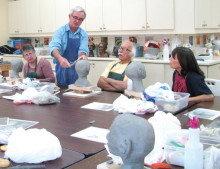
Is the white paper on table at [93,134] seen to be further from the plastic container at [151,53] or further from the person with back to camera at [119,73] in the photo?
the plastic container at [151,53]

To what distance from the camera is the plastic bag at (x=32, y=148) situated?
1.29 metres

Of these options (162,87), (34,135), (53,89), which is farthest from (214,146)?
(53,89)

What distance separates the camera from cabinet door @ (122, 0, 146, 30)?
16.0 ft

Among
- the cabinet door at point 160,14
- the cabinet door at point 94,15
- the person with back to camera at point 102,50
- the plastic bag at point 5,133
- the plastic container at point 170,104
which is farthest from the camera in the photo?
the person with back to camera at point 102,50

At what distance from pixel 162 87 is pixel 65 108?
757 mm

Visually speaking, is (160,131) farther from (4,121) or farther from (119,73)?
(119,73)

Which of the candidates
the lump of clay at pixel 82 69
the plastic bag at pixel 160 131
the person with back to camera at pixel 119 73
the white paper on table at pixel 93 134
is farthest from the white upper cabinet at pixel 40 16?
the plastic bag at pixel 160 131

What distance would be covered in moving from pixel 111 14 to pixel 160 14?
0.97 m

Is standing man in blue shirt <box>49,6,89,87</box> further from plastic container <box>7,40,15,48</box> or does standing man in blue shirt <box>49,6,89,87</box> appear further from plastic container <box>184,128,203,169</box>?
plastic container <box>7,40,15,48</box>

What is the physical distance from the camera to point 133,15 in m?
4.99

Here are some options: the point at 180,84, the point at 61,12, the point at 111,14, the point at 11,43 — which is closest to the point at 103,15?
the point at 111,14

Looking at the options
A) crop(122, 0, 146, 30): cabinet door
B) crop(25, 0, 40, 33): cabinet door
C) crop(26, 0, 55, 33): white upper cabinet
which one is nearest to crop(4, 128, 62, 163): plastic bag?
crop(122, 0, 146, 30): cabinet door

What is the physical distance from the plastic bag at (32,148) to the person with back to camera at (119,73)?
6.59 ft

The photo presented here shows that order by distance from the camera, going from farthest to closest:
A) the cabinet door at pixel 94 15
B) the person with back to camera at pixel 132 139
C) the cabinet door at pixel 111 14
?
the cabinet door at pixel 94 15
the cabinet door at pixel 111 14
the person with back to camera at pixel 132 139
